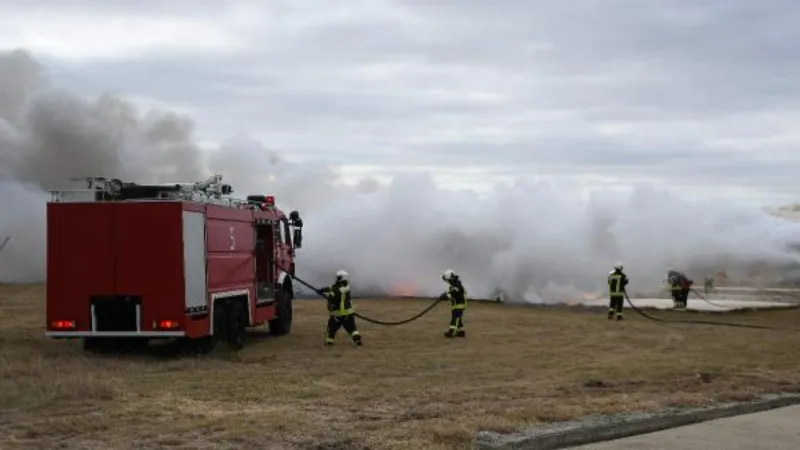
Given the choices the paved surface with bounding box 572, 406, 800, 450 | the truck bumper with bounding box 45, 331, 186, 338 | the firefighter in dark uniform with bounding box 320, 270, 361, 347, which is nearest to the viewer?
the paved surface with bounding box 572, 406, 800, 450

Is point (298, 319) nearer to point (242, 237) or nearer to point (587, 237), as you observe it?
point (242, 237)

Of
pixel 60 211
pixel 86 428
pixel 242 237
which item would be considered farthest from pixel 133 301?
pixel 86 428

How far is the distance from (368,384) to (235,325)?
523cm

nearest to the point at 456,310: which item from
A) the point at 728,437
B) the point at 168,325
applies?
the point at 168,325

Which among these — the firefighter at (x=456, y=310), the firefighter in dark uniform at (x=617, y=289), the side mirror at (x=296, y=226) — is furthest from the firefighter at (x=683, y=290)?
the side mirror at (x=296, y=226)

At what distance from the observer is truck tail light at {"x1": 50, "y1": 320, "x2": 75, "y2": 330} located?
14.9 meters

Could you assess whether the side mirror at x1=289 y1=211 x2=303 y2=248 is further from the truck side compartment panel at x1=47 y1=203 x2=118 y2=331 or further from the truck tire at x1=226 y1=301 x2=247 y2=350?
the truck side compartment panel at x1=47 y1=203 x2=118 y2=331

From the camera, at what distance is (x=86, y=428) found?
8773 mm

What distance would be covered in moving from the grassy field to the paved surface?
2.45 ft

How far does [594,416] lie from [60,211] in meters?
9.34

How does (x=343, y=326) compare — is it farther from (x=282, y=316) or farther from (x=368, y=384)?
(x=368, y=384)

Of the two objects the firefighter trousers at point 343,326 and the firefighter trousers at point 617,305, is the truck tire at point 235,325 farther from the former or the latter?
the firefighter trousers at point 617,305

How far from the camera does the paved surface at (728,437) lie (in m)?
8.59

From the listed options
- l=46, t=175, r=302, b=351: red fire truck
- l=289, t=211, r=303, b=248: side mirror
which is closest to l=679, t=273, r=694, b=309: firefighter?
l=289, t=211, r=303, b=248: side mirror
